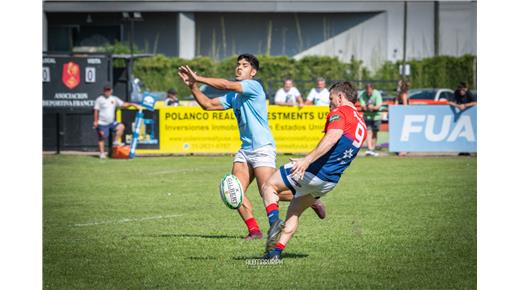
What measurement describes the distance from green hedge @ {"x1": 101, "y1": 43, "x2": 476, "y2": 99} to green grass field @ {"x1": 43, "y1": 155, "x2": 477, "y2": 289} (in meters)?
19.6

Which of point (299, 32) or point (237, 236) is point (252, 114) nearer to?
point (237, 236)

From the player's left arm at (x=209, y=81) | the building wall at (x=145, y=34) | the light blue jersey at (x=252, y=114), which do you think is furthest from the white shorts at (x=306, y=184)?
the building wall at (x=145, y=34)

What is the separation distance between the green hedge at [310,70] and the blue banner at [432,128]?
12528 millimetres

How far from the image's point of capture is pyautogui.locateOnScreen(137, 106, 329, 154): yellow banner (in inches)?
1101

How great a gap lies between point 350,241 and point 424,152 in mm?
16397

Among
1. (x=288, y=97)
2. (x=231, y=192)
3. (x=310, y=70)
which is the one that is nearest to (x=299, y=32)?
(x=310, y=70)

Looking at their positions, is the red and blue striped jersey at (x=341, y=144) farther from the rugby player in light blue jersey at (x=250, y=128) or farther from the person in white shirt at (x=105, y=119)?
the person in white shirt at (x=105, y=119)

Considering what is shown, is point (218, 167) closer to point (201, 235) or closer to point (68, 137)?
point (68, 137)

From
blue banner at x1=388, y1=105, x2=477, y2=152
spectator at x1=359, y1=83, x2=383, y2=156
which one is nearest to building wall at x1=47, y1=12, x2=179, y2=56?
spectator at x1=359, y1=83, x2=383, y2=156

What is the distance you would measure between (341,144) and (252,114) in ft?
6.11

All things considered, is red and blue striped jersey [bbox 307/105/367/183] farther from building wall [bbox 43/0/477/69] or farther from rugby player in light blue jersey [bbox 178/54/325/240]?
building wall [bbox 43/0/477/69]

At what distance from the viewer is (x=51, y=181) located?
2127 centimetres

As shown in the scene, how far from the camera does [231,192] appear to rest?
11.6 m
